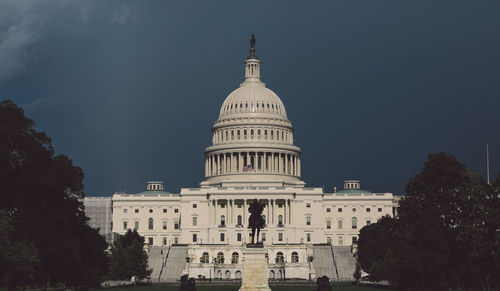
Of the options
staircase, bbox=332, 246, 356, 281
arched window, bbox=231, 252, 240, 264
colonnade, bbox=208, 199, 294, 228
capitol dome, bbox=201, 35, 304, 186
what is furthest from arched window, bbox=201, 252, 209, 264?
capitol dome, bbox=201, 35, 304, 186

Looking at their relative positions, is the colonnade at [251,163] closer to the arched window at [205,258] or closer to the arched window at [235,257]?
the arched window at [235,257]

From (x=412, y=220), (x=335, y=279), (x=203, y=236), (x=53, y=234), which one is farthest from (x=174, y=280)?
(x=53, y=234)

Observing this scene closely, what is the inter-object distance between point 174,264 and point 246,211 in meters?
30.8

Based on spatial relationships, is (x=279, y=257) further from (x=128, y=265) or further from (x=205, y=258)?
(x=128, y=265)

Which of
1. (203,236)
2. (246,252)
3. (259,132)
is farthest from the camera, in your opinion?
(259,132)

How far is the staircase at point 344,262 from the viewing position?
14025 cm

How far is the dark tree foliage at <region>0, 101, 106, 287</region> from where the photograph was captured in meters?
64.0

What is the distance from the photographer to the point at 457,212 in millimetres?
74875

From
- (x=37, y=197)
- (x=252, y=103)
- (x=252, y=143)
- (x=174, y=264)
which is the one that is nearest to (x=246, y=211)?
(x=252, y=143)

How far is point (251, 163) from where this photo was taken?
192 m

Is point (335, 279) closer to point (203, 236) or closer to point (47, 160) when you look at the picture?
point (203, 236)

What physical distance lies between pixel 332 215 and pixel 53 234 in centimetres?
12254

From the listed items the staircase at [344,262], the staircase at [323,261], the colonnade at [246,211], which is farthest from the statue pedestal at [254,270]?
the colonnade at [246,211]

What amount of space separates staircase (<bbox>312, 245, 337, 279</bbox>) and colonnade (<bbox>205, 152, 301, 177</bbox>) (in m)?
34.6
